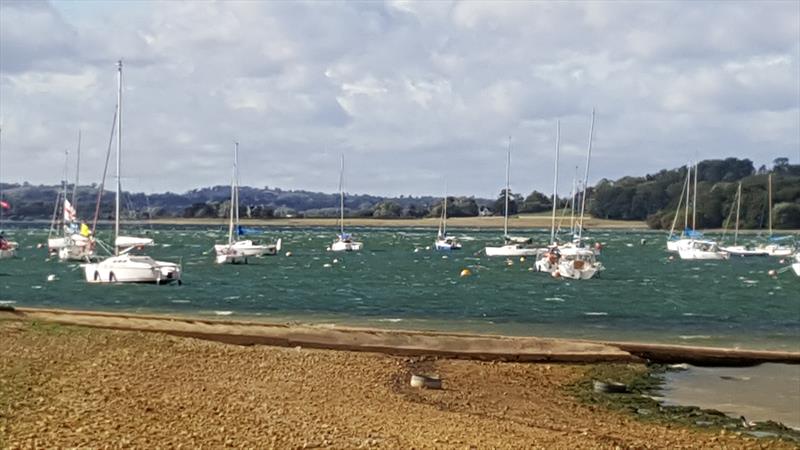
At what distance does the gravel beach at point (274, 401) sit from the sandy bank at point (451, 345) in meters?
0.95

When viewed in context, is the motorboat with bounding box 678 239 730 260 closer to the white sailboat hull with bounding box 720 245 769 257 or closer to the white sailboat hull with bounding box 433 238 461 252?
the white sailboat hull with bounding box 720 245 769 257

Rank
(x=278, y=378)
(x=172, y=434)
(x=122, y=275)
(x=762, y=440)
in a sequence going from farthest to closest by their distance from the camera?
(x=122, y=275), (x=278, y=378), (x=762, y=440), (x=172, y=434)

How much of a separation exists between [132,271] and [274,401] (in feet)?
146

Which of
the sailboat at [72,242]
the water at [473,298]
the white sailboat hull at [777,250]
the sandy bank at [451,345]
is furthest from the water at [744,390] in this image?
the white sailboat hull at [777,250]

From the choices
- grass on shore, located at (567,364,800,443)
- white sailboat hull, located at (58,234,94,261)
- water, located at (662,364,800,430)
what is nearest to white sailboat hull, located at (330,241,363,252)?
white sailboat hull, located at (58,234,94,261)

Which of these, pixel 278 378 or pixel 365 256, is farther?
pixel 365 256

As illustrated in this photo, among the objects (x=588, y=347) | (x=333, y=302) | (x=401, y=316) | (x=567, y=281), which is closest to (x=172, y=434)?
(x=588, y=347)

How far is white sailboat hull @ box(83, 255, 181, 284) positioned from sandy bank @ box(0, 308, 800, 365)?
30060mm

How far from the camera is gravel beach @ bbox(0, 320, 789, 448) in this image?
16.0 m

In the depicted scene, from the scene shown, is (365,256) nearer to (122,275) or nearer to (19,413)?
(122,275)

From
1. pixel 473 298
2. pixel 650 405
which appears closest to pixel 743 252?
pixel 473 298

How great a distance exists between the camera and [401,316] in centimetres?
4797

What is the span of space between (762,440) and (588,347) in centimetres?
1109

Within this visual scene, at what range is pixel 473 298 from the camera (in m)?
59.3
